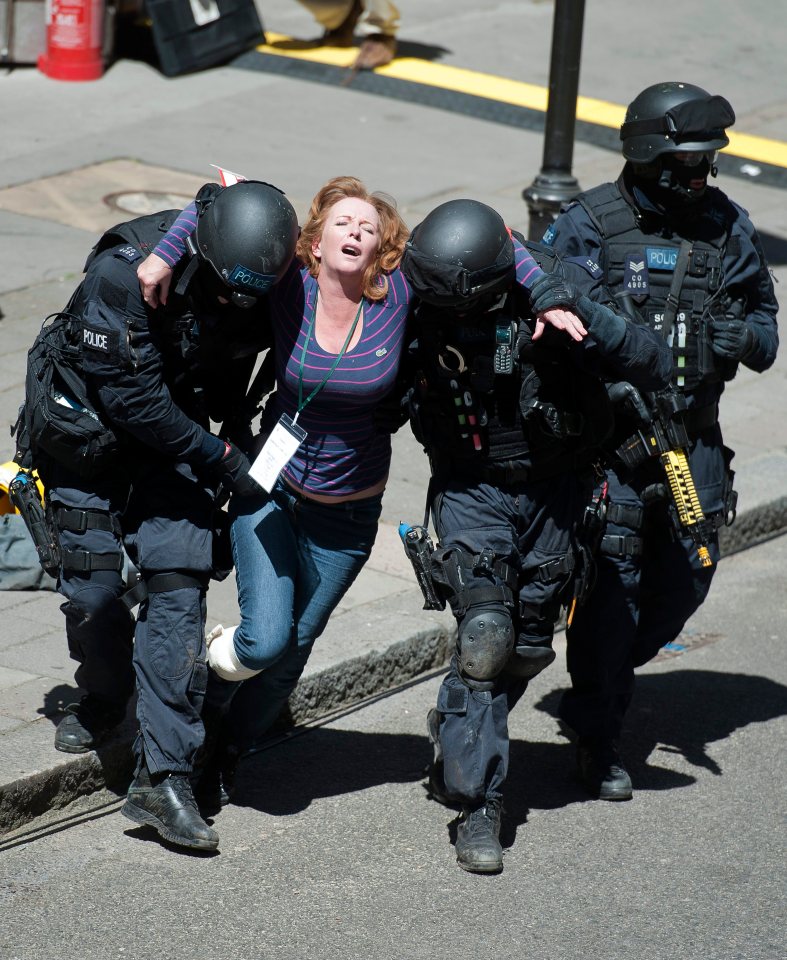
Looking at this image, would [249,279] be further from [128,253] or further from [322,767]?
[322,767]

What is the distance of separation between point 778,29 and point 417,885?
13683 mm

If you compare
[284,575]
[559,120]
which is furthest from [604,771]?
[559,120]

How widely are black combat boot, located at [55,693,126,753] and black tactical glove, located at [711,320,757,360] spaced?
220 centimetres

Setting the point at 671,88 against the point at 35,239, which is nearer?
the point at 671,88

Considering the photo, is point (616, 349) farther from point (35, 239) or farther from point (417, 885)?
point (35, 239)

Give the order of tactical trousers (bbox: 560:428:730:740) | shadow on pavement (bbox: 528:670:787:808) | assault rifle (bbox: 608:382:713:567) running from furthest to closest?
shadow on pavement (bbox: 528:670:787:808) → tactical trousers (bbox: 560:428:730:740) → assault rifle (bbox: 608:382:713:567)

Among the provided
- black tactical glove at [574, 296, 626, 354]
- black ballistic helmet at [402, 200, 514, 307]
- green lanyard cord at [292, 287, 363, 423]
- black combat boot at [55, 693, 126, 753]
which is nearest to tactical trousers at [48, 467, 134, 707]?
black combat boot at [55, 693, 126, 753]

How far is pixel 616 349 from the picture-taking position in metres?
4.27

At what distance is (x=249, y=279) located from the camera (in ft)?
13.5

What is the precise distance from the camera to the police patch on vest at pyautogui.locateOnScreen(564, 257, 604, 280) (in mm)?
4801

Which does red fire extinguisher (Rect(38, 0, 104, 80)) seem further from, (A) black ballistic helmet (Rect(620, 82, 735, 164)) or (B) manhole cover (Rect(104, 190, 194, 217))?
(A) black ballistic helmet (Rect(620, 82, 735, 164))

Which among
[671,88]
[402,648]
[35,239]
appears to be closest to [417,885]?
[402,648]

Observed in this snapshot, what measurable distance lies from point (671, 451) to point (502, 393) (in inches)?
29.8

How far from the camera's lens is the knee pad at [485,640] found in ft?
14.3
